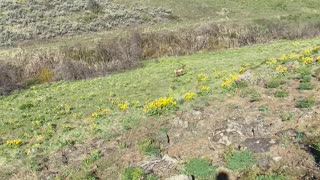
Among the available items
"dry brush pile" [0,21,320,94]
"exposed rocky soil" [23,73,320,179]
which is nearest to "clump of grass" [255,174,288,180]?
"exposed rocky soil" [23,73,320,179]

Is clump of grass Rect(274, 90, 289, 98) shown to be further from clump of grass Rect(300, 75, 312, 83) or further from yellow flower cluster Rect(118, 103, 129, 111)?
yellow flower cluster Rect(118, 103, 129, 111)

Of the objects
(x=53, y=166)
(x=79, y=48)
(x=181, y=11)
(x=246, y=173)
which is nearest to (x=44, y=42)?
(x=79, y=48)

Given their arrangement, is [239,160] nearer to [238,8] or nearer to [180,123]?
[180,123]

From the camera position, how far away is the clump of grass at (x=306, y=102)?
16314mm

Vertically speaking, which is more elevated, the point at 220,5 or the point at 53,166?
Result: the point at 53,166

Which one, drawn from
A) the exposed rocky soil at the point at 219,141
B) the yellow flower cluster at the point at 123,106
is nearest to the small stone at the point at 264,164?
the exposed rocky soil at the point at 219,141

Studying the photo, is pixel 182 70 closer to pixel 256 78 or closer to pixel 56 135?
pixel 256 78

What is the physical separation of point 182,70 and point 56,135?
1250 centimetres

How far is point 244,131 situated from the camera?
50.3 feet

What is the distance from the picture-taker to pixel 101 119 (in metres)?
19.2

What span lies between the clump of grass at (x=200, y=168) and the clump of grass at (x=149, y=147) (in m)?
1.56

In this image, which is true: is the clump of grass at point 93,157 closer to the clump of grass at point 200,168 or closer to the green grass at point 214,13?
the clump of grass at point 200,168

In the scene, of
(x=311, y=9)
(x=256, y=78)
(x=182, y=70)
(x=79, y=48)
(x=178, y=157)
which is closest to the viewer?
(x=178, y=157)

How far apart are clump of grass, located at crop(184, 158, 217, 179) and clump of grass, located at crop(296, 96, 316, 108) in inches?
197
